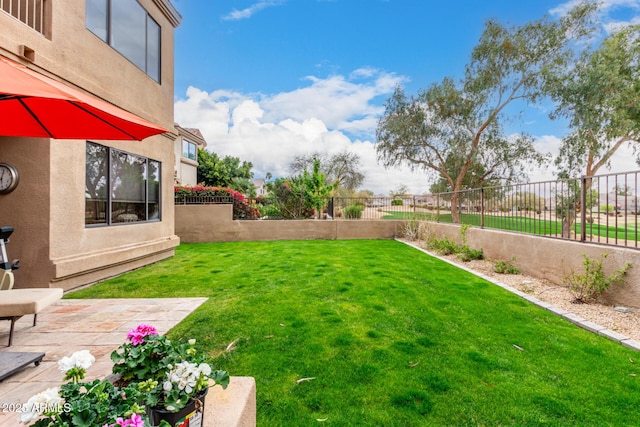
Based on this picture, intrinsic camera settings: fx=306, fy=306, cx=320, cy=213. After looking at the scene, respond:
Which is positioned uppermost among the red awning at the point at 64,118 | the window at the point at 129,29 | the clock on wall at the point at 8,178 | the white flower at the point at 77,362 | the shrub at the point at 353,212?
Result: the window at the point at 129,29

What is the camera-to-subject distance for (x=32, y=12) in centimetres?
501

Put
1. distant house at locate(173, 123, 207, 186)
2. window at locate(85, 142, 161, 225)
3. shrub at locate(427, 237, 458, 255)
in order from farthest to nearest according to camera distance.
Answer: distant house at locate(173, 123, 207, 186) → shrub at locate(427, 237, 458, 255) → window at locate(85, 142, 161, 225)

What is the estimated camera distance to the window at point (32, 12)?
474 centimetres

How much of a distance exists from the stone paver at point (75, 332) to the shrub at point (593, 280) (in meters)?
6.01

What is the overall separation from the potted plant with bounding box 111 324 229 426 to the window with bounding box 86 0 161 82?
7.16 m

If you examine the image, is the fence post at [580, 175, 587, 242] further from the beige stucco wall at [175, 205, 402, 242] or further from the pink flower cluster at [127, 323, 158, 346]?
the beige stucco wall at [175, 205, 402, 242]

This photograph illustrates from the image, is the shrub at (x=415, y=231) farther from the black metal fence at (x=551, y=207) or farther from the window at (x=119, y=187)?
the window at (x=119, y=187)

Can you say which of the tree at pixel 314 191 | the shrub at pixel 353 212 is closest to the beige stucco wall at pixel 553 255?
the shrub at pixel 353 212

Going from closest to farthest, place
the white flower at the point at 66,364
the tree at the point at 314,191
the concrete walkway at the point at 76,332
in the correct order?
the white flower at the point at 66,364 → the concrete walkway at the point at 76,332 → the tree at the point at 314,191

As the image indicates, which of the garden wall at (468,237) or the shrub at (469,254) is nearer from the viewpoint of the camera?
the garden wall at (468,237)

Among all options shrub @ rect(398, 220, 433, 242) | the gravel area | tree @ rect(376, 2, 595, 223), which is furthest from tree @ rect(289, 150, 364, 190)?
the gravel area

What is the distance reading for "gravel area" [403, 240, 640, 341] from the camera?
152 inches

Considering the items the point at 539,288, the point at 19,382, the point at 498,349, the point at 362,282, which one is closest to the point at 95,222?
the point at 19,382

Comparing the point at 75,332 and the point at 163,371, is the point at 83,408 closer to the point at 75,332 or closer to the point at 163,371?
the point at 163,371
